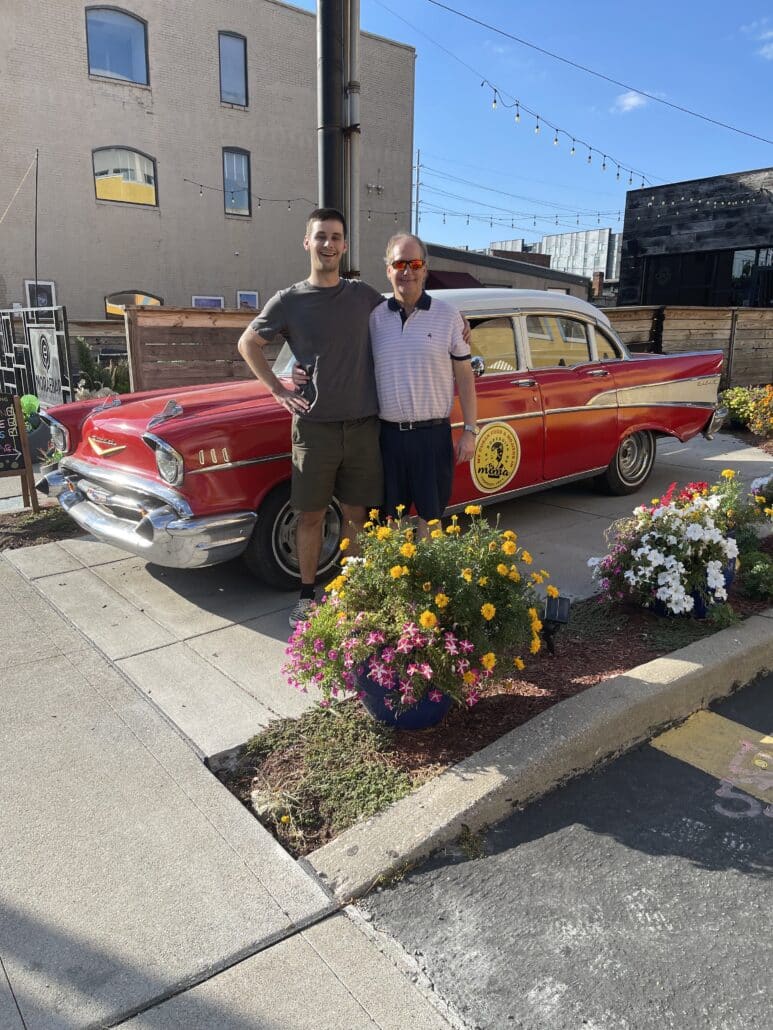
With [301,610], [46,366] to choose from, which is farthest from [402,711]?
[46,366]

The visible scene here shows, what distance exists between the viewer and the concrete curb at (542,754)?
227cm

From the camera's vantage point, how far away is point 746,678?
11.1 ft

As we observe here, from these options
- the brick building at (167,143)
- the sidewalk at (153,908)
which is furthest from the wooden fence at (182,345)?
the brick building at (167,143)

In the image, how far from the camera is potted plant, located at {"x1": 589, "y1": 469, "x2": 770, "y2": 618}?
3625 millimetres

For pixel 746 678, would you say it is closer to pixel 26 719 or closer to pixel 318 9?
pixel 26 719

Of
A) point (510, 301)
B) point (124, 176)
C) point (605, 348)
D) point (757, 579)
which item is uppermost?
point (124, 176)

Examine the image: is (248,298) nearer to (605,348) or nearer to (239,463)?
(605,348)

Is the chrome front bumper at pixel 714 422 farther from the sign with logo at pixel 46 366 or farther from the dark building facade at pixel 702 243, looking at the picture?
the dark building facade at pixel 702 243

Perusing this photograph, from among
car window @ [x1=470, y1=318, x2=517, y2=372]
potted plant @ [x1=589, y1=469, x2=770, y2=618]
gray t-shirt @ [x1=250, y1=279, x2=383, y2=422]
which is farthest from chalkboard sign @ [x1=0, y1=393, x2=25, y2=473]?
potted plant @ [x1=589, y1=469, x2=770, y2=618]

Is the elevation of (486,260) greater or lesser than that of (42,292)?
greater

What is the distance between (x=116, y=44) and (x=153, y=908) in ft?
68.5

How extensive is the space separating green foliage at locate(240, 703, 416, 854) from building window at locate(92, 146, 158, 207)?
18.4 m

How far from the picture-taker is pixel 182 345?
671cm

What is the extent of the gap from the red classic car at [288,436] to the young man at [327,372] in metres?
0.45
